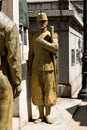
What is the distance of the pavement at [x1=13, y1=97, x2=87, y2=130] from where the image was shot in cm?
701

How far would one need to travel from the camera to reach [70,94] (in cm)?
1152

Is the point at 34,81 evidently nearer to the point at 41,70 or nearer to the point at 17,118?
the point at 41,70

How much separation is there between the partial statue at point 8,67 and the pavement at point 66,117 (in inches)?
85.2

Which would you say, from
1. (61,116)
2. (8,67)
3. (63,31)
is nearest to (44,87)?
(61,116)

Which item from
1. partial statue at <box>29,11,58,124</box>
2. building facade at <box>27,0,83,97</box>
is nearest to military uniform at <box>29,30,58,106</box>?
partial statue at <box>29,11,58,124</box>

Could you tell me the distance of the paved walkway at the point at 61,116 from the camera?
7007 millimetres

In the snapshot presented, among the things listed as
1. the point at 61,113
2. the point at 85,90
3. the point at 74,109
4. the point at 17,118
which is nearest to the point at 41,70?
the point at 17,118

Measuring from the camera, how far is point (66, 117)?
8.12m

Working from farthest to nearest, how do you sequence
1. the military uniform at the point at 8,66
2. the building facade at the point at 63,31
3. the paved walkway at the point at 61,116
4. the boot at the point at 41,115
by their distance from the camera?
1. the building facade at the point at 63,31
2. the boot at the point at 41,115
3. the paved walkway at the point at 61,116
4. the military uniform at the point at 8,66

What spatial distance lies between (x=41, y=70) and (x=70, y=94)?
4.56 metres

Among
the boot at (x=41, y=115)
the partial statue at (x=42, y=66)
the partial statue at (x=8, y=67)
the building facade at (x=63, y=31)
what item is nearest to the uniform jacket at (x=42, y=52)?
the partial statue at (x=42, y=66)

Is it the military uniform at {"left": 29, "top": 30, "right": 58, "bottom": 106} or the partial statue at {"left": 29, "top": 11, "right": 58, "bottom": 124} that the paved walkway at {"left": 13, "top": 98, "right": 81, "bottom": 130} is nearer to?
the partial statue at {"left": 29, "top": 11, "right": 58, "bottom": 124}

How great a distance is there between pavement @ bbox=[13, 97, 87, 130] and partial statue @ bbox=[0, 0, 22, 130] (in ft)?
7.10

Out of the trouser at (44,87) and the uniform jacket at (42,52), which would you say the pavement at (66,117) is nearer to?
the trouser at (44,87)
